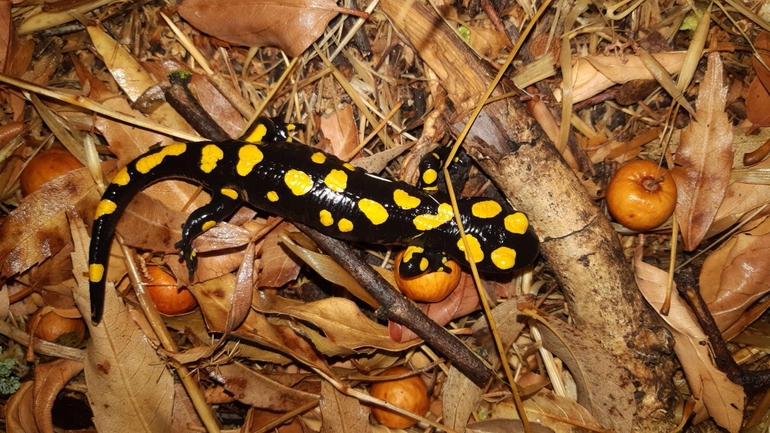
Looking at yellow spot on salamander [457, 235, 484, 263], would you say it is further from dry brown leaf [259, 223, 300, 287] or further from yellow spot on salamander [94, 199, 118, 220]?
yellow spot on salamander [94, 199, 118, 220]

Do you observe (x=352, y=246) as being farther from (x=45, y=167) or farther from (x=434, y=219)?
(x=45, y=167)

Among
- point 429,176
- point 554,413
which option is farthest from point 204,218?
point 554,413

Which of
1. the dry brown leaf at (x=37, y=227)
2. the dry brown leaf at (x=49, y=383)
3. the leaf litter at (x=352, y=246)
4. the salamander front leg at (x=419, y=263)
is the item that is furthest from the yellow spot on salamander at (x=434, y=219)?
the dry brown leaf at (x=49, y=383)

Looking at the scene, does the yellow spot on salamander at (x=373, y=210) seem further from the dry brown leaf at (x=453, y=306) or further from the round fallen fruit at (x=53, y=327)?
the round fallen fruit at (x=53, y=327)

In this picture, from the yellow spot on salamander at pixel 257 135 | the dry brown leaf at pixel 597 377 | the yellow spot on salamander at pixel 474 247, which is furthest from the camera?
the yellow spot on salamander at pixel 257 135

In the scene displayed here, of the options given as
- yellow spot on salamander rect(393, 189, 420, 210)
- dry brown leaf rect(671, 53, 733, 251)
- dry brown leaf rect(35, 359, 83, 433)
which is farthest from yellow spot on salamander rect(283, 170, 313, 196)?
dry brown leaf rect(671, 53, 733, 251)
